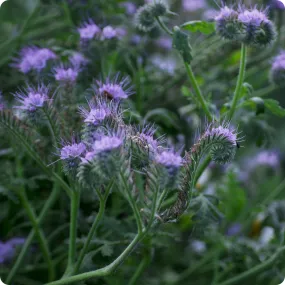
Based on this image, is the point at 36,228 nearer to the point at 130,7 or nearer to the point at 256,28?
the point at 256,28

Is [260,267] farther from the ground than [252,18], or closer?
closer

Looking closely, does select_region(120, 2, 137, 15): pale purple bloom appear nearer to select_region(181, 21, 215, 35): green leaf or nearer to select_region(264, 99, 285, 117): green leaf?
select_region(181, 21, 215, 35): green leaf

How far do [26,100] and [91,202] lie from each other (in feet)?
1.03

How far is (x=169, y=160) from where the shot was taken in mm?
677

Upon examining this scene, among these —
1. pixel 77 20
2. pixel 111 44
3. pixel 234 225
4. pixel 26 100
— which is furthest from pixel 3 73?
pixel 234 225

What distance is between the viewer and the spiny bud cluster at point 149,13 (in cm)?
100

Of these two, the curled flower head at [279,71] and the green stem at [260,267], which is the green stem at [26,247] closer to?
the green stem at [260,267]

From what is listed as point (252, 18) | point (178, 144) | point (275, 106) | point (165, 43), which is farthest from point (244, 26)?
point (165, 43)

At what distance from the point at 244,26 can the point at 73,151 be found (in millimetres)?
392

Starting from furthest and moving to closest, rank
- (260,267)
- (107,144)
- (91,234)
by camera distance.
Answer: (260,267) → (91,234) → (107,144)

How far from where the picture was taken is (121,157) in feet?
2.18

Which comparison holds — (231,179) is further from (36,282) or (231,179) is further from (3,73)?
(3,73)

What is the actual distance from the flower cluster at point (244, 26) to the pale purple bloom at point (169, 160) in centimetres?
34

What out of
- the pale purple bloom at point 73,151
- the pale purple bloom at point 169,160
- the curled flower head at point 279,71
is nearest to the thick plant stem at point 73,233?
the pale purple bloom at point 73,151
